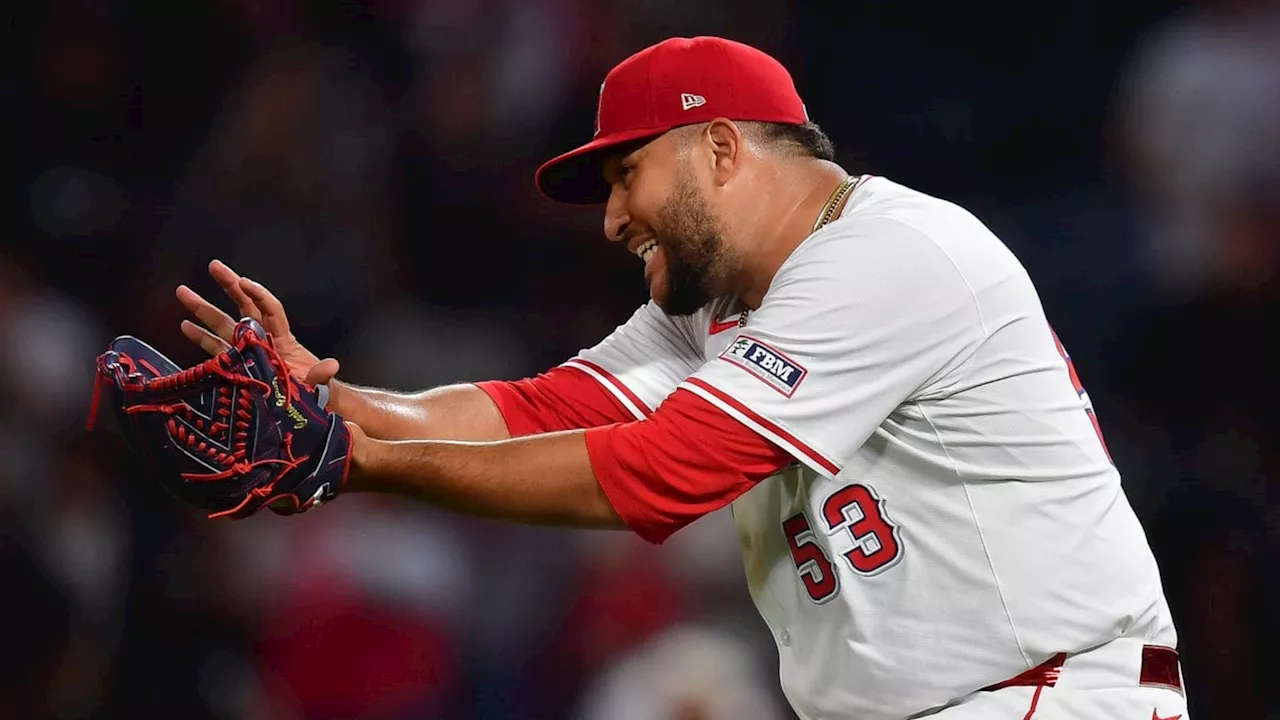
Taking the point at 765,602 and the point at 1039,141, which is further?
the point at 1039,141

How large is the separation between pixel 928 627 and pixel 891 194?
63cm

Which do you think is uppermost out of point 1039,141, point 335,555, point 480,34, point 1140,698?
point 480,34

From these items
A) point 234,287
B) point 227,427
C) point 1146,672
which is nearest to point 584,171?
point 234,287

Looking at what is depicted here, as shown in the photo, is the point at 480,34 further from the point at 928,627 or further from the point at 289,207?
the point at 928,627

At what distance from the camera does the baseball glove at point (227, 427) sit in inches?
62.4

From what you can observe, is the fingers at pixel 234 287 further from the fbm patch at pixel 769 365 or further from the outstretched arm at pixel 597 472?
the fbm patch at pixel 769 365

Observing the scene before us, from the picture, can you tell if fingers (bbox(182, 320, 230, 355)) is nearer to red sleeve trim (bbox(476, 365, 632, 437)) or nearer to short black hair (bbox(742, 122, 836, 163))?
red sleeve trim (bbox(476, 365, 632, 437))

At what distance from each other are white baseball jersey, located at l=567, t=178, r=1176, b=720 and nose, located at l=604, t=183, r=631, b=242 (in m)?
0.39

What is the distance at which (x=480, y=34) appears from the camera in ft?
14.0

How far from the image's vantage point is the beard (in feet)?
6.79

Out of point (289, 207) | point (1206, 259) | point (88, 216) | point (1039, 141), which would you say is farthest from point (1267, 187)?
point (88, 216)

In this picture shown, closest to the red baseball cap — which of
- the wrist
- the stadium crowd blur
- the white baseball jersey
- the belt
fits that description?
the white baseball jersey

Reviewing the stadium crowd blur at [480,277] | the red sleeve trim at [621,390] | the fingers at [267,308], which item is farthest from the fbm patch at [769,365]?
the stadium crowd blur at [480,277]

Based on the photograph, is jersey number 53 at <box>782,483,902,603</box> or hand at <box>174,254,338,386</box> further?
hand at <box>174,254,338,386</box>
